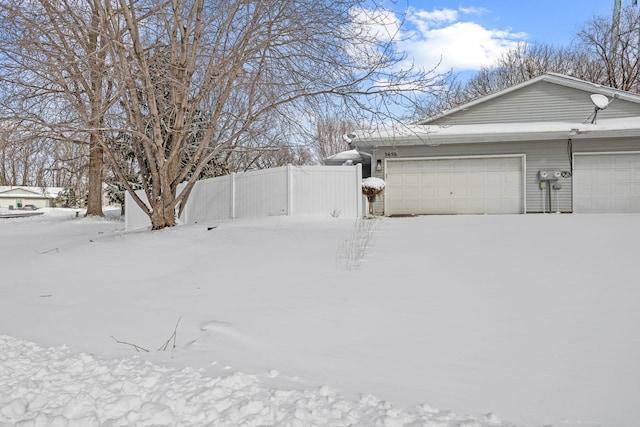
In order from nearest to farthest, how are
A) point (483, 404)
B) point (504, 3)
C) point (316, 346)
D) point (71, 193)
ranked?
point (483, 404) → point (316, 346) → point (504, 3) → point (71, 193)

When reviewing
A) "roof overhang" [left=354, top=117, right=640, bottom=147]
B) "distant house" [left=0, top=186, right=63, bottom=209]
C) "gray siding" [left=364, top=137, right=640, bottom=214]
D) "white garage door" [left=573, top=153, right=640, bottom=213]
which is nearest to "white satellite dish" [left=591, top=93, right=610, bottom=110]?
"roof overhang" [left=354, top=117, right=640, bottom=147]

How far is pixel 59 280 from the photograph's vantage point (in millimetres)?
6078

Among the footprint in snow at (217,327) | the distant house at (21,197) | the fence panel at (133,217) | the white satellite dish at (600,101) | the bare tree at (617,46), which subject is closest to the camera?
the footprint in snow at (217,327)

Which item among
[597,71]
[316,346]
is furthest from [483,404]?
[597,71]

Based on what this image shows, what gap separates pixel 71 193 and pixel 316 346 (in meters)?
46.8

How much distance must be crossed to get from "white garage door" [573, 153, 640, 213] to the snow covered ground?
6.40m

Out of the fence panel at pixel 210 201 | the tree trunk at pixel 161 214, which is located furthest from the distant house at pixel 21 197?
the tree trunk at pixel 161 214

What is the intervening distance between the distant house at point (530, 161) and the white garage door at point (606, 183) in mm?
25

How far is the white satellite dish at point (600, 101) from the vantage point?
40.3 ft

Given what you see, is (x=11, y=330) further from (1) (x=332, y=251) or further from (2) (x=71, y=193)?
(2) (x=71, y=193)

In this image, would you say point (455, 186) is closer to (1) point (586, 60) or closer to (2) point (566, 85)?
(2) point (566, 85)

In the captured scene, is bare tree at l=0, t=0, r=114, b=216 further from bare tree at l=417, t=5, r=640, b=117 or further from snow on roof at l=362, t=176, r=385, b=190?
bare tree at l=417, t=5, r=640, b=117

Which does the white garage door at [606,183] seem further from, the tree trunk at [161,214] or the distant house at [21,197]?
the distant house at [21,197]

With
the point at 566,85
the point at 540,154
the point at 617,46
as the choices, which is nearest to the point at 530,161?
the point at 540,154
